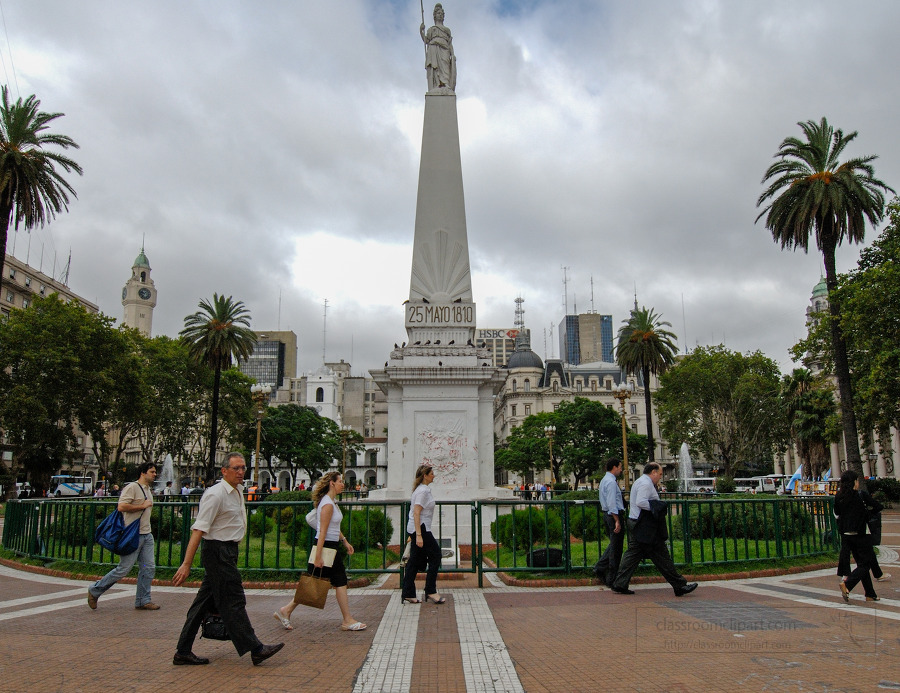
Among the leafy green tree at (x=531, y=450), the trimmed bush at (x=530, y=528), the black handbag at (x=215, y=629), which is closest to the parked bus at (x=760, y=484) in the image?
the leafy green tree at (x=531, y=450)

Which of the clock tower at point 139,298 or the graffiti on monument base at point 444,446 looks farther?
the clock tower at point 139,298

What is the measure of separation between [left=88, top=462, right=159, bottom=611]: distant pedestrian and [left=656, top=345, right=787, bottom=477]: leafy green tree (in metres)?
48.1

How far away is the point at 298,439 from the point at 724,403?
130 ft

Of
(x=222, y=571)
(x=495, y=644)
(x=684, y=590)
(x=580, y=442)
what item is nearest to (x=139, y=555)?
(x=222, y=571)

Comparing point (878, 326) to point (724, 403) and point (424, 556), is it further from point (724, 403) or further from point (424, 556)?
point (724, 403)

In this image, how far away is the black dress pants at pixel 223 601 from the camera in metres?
5.75

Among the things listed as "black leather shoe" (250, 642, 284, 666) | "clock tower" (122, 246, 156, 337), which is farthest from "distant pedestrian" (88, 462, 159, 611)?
"clock tower" (122, 246, 156, 337)

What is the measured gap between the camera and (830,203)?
2364cm

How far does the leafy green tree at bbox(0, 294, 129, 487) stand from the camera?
118 ft

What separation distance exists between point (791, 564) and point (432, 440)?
26.0ft

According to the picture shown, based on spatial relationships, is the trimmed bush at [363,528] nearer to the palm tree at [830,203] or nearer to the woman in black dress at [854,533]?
the woman in black dress at [854,533]

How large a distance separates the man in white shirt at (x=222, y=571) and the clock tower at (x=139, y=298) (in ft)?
326

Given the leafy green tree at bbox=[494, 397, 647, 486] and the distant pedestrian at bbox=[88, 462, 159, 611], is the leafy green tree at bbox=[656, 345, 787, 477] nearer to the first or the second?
the leafy green tree at bbox=[494, 397, 647, 486]

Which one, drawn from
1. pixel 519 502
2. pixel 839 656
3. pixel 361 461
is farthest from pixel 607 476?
pixel 361 461
